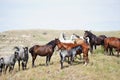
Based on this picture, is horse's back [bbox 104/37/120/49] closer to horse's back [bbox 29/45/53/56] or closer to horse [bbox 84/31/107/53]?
horse [bbox 84/31/107/53]

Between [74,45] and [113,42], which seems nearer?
[74,45]

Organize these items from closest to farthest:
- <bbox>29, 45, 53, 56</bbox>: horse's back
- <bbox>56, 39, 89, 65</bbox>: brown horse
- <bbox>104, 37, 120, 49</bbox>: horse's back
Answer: <bbox>56, 39, 89, 65</bbox>: brown horse, <bbox>29, 45, 53, 56</bbox>: horse's back, <bbox>104, 37, 120, 49</bbox>: horse's back

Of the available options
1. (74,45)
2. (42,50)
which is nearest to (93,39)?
(74,45)

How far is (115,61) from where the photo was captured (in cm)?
2291

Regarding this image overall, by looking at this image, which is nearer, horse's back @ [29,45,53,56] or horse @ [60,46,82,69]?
horse @ [60,46,82,69]

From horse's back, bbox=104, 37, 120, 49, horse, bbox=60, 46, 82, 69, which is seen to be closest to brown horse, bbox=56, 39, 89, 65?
horse, bbox=60, 46, 82, 69

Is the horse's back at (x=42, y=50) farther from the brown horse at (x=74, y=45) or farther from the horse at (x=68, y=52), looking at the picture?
the horse at (x=68, y=52)

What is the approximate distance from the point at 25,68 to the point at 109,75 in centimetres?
686

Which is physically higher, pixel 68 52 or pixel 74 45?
pixel 74 45

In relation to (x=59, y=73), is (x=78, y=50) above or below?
above

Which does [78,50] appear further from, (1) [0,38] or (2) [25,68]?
(1) [0,38]

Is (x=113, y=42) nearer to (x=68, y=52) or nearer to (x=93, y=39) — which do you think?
(x=93, y=39)

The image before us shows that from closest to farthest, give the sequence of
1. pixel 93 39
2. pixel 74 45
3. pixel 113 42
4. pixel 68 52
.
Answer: pixel 68 52
pixel 74 45
pixel 113 42
pixel 93 39

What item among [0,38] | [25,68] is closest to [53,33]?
[0,38]
